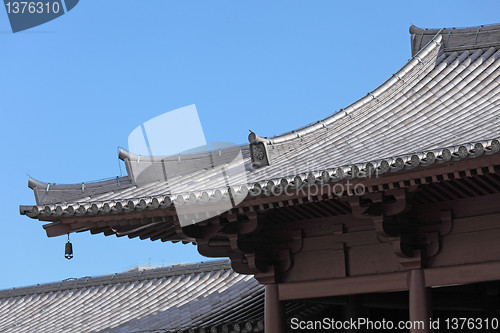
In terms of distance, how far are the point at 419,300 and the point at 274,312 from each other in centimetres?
216

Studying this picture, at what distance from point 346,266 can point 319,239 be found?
58cm

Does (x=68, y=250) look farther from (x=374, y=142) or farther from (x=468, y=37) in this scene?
(x=468, y=37)

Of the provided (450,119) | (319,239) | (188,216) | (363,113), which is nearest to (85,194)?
(188,216)

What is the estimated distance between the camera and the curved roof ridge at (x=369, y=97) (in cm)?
1102

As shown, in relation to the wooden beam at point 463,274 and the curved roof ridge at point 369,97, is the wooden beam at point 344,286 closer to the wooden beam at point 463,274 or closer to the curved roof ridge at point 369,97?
the wooden beam at point 463,274

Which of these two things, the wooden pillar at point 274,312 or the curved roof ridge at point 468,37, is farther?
the curved roof ridge at point 468,37

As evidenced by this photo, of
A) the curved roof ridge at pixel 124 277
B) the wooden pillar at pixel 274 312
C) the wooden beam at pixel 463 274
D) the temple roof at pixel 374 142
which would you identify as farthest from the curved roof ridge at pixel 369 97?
the curved roof ridge at pixel 124 277

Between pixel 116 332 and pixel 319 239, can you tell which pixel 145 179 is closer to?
pixel 319 239

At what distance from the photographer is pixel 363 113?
37.4ft

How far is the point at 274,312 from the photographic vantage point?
991 cm

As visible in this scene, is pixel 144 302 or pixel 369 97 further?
pixel 144 302

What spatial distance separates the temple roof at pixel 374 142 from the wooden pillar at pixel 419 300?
162cm

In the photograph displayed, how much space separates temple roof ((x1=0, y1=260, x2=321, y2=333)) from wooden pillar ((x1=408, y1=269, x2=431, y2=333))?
3231 millimetres

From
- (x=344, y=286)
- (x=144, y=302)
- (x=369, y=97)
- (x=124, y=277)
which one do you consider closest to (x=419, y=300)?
(x=344, y=286)
